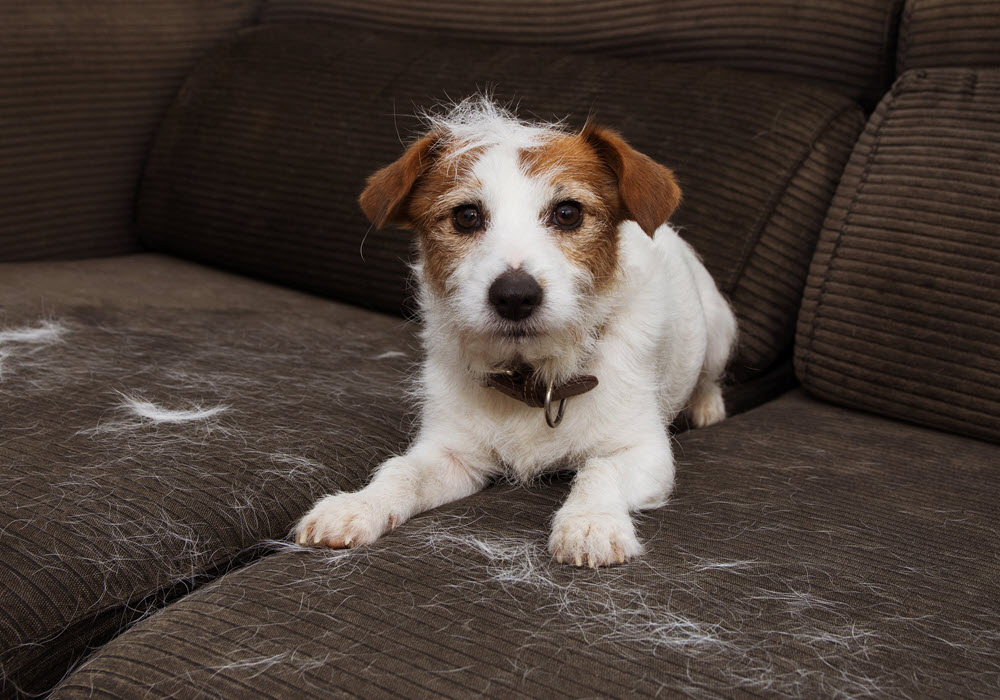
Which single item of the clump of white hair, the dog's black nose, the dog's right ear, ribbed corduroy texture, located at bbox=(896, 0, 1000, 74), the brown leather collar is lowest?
the brown leather collar

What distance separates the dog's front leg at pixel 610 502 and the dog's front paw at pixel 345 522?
0.72 feet

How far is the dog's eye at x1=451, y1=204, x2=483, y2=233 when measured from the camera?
4.62 feet

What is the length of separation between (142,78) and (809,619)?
7.75 ft

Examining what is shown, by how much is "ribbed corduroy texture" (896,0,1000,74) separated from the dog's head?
86 centimetres

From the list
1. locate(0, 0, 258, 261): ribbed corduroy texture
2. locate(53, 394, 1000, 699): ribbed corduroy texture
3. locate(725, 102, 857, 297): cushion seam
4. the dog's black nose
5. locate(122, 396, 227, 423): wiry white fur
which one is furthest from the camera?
locate(0, 0, 258, 261): ribbed corduroy texture

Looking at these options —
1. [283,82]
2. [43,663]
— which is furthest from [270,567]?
[283,82]

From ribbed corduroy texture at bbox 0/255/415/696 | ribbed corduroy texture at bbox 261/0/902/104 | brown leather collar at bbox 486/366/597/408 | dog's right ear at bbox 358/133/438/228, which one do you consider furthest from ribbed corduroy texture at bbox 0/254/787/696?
ribbed corduroy texture at bbox 261/0/902/104

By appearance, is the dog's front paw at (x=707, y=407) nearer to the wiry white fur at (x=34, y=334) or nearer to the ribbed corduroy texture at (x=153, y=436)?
the ribbed corduroy texture at (x=153, y=436)

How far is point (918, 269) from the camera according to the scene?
1762 mm

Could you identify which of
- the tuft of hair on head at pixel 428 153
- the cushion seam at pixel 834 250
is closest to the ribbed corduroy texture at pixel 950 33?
the cushion seam at pixel 834 250

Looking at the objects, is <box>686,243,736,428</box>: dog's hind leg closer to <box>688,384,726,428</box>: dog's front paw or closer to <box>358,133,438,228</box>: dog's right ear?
<box>688,384,726,428</box>: dog's front paw

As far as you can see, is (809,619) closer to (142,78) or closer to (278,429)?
(278,429)

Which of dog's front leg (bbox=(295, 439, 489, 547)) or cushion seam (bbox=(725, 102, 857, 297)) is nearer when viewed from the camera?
dog's front leg (bbox=(295, 439, 489, 547))

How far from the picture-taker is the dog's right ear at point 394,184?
143 centimetres
